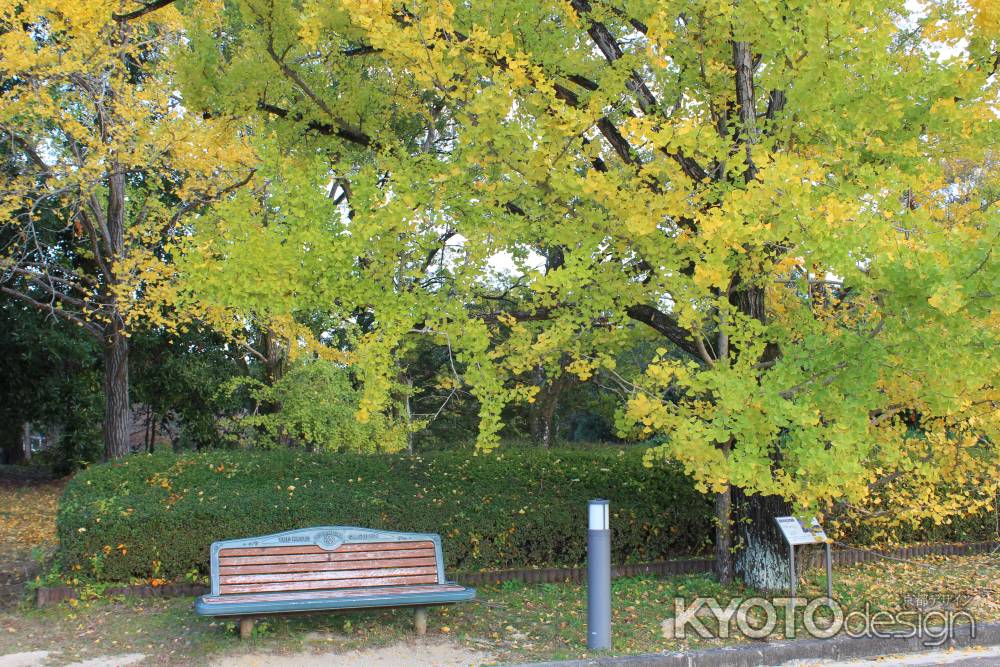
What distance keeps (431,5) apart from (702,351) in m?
3.40

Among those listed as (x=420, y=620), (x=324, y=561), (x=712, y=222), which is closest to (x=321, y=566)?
(x=324, y=561)

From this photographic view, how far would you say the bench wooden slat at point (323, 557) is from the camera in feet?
18.5

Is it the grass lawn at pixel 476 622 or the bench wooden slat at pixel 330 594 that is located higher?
the bench wooden slat at pixel 330 594

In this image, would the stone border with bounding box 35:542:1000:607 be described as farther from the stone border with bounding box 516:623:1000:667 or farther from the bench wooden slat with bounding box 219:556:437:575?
the stone border with bounding box 516:623:1000:667

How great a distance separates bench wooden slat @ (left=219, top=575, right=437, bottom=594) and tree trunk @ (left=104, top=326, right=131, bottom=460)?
7430mm

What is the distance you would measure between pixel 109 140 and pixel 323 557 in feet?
22.2

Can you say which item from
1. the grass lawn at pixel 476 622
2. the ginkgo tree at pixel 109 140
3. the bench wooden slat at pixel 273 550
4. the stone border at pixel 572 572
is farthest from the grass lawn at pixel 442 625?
the ginkgo tree at pixel 109 140

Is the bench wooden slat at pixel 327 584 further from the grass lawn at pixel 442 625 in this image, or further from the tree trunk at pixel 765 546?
the tree trunk at pixel 765 546

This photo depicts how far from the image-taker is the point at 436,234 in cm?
673

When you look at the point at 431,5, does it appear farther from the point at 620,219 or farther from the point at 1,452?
the point at 1,452

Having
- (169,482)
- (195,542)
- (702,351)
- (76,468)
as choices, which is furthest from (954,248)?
(76,468)

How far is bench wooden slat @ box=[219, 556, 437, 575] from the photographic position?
5.61 metres

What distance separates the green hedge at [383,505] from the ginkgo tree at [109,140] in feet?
8.35

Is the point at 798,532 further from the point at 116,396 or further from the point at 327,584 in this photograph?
the point at 116,396
